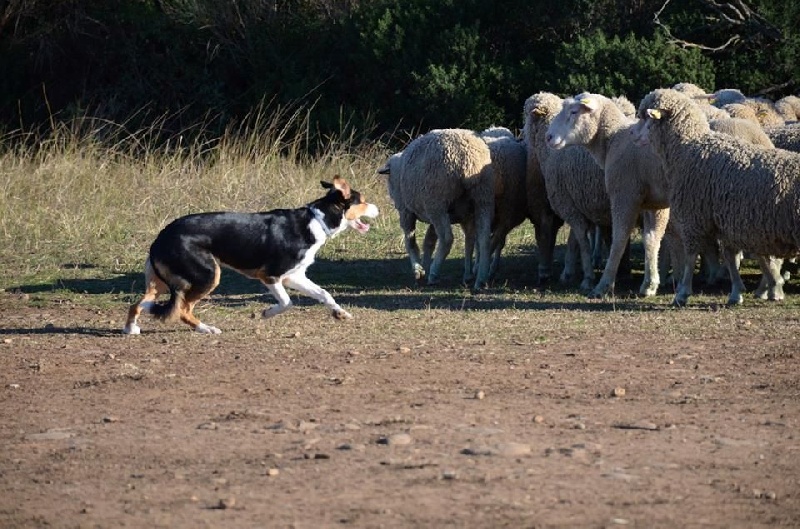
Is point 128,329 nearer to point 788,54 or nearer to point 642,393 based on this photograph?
point 642,393

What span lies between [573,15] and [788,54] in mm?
4020

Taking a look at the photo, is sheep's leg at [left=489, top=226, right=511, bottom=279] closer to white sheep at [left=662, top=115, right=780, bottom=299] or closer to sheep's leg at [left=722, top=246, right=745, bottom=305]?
white sheep at [left=662, top=115, right=780, bottom=299]

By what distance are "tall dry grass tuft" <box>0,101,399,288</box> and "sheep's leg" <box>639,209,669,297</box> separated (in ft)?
12.7

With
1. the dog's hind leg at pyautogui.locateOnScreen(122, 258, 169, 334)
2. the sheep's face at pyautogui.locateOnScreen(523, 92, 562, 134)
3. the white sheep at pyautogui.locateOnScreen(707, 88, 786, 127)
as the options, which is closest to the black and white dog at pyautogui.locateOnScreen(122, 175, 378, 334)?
the dog's hind leg at pyautogui.locateOnScreen(122, 258, 169, 334)

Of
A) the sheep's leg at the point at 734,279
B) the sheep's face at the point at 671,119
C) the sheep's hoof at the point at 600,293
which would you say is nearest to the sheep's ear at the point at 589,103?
the sheep's face at the point at 671,119

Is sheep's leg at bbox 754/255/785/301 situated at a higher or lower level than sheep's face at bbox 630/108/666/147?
lower

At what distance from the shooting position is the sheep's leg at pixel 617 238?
41.9 ft

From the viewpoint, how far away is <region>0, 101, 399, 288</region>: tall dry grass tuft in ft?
51.7

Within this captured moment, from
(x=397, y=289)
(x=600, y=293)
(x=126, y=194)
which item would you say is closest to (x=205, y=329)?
(x=397, y=289)

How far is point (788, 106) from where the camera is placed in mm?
16750

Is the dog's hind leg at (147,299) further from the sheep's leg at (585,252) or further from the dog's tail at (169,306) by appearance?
the sheep's leg at (585,252)

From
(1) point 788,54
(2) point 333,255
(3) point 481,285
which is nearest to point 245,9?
(1) point 788,54

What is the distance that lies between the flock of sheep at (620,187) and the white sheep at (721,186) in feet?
0.03

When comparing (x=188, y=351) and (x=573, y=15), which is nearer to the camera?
(x=188, y=351)
